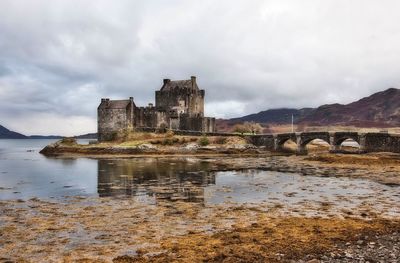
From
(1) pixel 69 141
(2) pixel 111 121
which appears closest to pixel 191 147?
(2) pixel 111 121

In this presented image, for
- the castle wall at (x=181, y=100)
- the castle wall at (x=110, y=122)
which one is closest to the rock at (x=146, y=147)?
the castle wall at (x=110, y=122)

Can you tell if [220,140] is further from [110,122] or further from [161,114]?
[110,122]

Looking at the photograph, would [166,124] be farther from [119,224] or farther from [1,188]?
[119,224]

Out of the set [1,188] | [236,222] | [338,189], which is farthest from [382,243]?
[1,188]

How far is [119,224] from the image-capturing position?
16391mm

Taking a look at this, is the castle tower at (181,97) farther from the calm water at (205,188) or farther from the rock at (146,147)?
the calm water at (205,188)

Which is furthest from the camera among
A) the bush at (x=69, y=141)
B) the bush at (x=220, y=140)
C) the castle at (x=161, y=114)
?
the castle at (x=161, y=114)

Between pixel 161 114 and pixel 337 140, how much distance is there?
123 feet

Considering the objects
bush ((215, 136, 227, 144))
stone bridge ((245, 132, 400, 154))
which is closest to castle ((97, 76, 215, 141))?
bush ((215, 136, 227, 144))

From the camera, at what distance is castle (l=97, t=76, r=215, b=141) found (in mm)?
85938

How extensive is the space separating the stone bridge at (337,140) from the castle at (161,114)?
13.5 metres

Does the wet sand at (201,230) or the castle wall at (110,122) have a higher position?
the castle wall at (110,122)

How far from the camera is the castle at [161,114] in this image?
85938 millimetres

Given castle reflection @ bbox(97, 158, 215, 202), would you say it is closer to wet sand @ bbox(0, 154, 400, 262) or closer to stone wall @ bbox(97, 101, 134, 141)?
wet sand @ bbox(0, 154, 400, 262)
